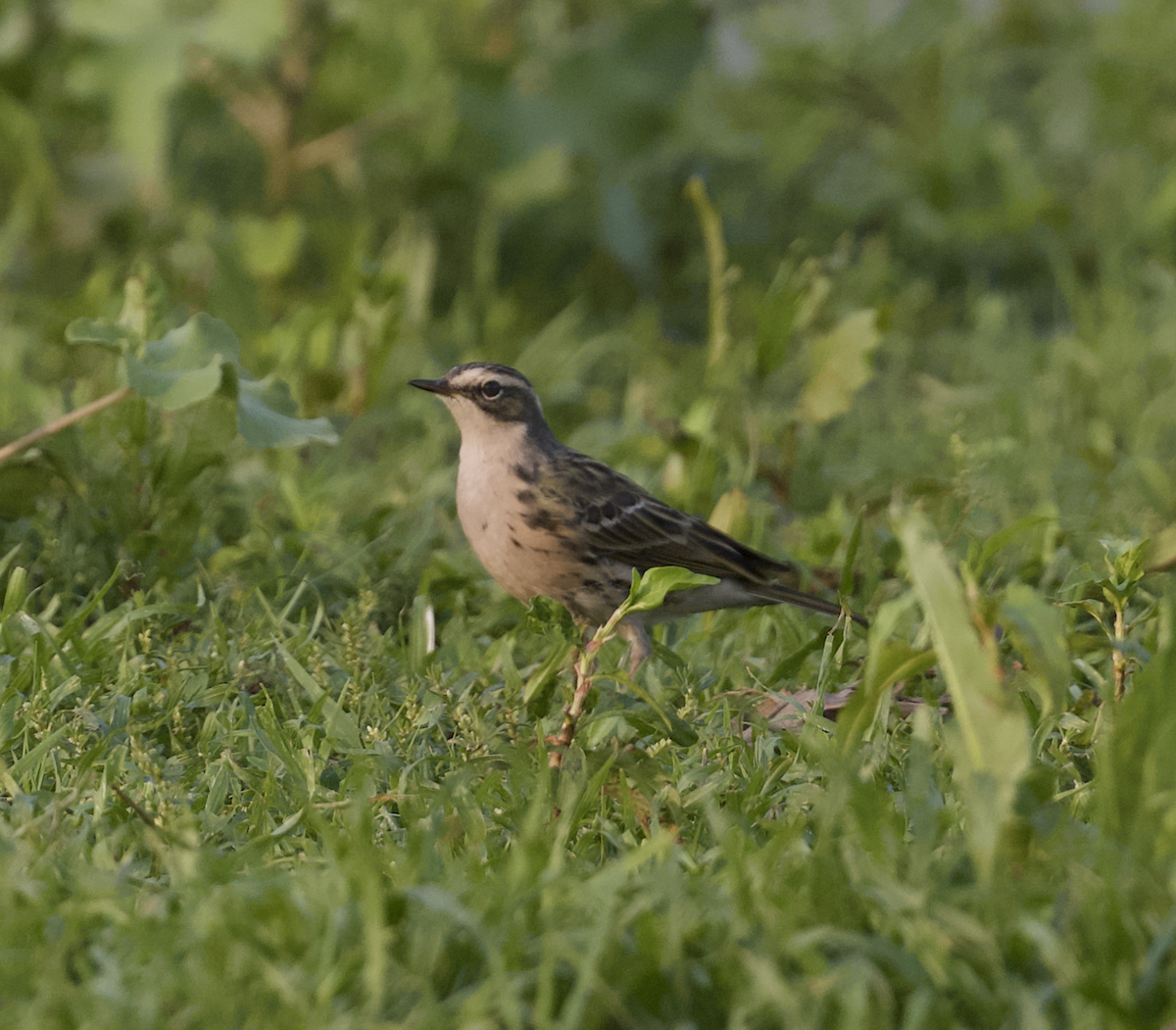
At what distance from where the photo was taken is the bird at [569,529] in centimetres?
475

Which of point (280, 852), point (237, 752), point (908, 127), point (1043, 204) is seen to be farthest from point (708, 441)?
point (908, 127)

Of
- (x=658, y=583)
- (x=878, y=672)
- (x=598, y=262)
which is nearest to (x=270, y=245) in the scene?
(x=598, y=262)

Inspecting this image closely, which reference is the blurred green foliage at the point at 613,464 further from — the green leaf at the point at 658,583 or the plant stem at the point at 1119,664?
the green leaf at the point at 658,583

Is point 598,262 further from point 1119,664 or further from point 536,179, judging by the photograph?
point 1119,664

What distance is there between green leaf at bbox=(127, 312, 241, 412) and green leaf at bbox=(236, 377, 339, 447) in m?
0.11

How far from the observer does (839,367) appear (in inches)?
234

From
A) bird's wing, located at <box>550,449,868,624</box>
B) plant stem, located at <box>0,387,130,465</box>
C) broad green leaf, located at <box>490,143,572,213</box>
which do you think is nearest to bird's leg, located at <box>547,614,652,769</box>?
bird's wing, located at <box>550,449,868,624</box>

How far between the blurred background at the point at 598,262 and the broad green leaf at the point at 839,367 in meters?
0.01

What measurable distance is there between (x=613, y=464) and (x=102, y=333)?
2558mm

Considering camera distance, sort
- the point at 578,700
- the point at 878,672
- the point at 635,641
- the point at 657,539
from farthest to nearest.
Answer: the point at 657,539
the point at 635,641
the point at 578,700
the point at 878,672

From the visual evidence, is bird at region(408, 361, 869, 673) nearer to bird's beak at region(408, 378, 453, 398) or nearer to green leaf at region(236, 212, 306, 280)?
bird's beak at region(408, 378, 453, 398)

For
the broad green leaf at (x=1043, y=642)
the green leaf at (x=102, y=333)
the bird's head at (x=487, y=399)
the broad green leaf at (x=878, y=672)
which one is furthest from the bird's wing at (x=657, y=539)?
the broad green leaf at (x=1043, y=642)

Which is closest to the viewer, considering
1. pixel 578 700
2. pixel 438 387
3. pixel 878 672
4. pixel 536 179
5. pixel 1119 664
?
pixel 878 672

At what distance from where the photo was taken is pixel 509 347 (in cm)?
779
